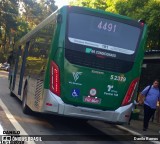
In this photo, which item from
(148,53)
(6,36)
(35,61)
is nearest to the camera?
(35,61)

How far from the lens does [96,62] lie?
10211mm

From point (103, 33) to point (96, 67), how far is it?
906 millimetres

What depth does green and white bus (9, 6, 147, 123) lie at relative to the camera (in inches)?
394

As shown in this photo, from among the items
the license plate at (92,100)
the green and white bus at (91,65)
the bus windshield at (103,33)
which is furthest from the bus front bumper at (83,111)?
the bus windshield at (103,33)

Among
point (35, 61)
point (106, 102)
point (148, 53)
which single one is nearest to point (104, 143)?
point (106, 102)

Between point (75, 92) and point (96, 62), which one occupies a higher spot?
point (96, 62)

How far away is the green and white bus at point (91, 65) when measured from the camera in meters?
10.0

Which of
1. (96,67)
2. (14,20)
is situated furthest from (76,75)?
(14,20)

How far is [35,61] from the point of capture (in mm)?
12727

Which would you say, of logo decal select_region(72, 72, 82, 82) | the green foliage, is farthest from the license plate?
the green foliage

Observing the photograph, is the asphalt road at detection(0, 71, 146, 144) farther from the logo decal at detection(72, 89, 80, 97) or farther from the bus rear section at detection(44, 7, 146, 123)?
the logo decal at detection(72, 89, 80, 97)

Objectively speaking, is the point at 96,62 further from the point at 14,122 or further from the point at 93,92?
the point at 14,122

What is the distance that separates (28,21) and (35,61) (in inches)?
2873

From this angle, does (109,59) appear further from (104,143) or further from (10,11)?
(10,11)
